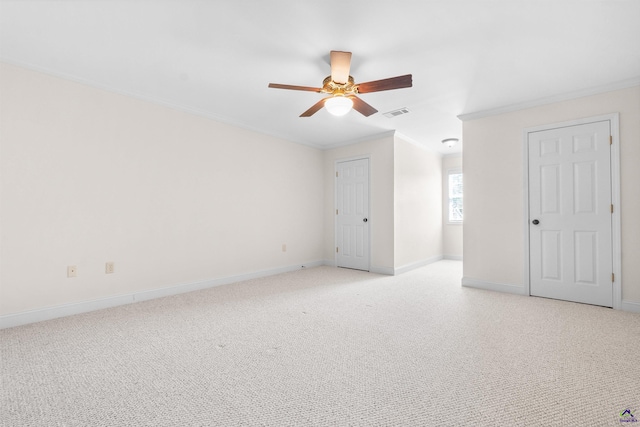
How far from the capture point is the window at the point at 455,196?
641cm

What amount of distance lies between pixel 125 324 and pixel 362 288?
2.74 meters

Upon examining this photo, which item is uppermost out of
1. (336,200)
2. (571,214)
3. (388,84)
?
(388,84)

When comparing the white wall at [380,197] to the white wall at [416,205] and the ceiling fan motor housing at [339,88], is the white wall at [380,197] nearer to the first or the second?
the white wall at [416,205]

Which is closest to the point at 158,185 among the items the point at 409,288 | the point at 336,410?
the point at 336,410

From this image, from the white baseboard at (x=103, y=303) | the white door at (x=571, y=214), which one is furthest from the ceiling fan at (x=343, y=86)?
the white baseboard at (x=103, y=303)

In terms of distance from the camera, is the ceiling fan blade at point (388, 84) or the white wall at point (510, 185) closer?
the ceiling fan blade at point (388, 84)

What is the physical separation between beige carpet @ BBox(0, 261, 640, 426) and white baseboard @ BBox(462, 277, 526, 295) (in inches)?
14.0

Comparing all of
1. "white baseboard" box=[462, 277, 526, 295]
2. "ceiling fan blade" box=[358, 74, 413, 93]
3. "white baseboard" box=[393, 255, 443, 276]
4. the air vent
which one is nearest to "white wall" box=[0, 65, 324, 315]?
the air vent

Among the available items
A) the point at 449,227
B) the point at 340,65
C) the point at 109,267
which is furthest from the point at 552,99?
the point at 109,267

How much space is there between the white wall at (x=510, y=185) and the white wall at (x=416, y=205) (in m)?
1.13

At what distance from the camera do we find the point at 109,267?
3.22 metres

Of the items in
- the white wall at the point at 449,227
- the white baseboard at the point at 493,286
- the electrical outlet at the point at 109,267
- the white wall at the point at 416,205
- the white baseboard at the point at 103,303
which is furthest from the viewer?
the white wall at the point at 449,227

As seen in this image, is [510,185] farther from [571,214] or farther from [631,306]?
[631,306]

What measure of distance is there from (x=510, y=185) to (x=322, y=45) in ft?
9.81
